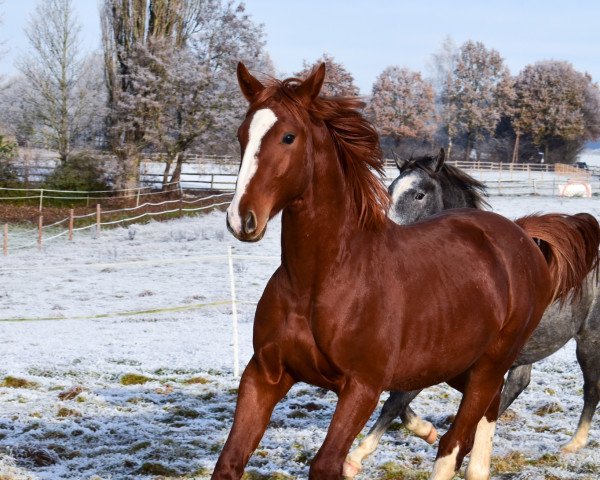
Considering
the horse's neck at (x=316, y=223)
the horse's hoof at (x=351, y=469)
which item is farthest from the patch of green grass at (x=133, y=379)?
the horse's neck at (x=316, y=223)

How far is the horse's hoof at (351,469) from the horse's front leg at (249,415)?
5.13 ft

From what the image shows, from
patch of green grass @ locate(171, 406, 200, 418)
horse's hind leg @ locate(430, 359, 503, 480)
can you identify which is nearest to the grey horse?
horse's hind leg @ locate(430, 359, 503, 480)

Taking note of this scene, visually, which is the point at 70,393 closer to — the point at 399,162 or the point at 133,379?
the point at 133,379

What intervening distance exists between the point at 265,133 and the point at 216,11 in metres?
29.3

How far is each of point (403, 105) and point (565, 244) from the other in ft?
185

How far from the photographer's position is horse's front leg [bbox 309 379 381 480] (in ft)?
9.53

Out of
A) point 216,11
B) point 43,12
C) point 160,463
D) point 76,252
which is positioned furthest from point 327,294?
point 43,12

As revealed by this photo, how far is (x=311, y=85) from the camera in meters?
2.99

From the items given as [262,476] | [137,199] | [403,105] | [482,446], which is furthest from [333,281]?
[403,105]

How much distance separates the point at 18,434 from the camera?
532 centimetres

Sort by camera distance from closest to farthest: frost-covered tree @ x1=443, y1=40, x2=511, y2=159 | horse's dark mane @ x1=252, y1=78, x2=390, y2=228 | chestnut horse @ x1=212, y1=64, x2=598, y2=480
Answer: chestnut horse @ x1=212, y1=64, x2=598, y2=480, horse's dark mane @ x1=252, y1=78, x2=390, y2=228, frost-covered tree @ x1=443, y1=40, x2=511, y2=159

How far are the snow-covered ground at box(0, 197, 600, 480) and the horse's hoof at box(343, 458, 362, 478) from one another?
215mm

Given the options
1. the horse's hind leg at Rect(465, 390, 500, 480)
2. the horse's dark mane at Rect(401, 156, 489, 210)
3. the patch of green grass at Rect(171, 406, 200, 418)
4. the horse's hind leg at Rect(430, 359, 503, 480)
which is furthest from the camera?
the patch of green grass at Rect(171, 406, 200, 418)

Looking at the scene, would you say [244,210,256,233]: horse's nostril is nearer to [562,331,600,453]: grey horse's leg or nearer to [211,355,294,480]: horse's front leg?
[211,355,294,480]: horse's front leg
